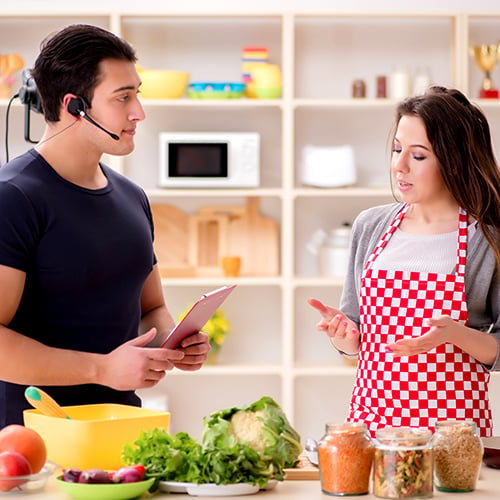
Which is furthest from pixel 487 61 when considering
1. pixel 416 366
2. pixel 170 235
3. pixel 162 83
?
pixel 416 366

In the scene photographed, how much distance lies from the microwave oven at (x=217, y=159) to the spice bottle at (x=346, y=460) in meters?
2.82

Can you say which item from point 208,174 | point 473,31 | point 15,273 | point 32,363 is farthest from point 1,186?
point 473,31

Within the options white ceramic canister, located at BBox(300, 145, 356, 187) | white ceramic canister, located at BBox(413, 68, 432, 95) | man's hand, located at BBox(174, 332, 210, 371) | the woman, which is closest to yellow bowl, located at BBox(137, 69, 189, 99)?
white ceramic canister, located at BBox(300, 145, 356, 187)

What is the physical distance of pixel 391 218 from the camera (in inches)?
90.9

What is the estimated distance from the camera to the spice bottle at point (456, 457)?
1524 mm

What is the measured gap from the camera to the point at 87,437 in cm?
157

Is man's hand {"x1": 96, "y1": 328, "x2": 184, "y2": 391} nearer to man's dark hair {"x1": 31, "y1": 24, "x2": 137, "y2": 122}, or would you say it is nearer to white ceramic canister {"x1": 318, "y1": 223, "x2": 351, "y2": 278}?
man's dark hair {"x1": 31, "y1": 24, "x2": 137, "y2": 122}

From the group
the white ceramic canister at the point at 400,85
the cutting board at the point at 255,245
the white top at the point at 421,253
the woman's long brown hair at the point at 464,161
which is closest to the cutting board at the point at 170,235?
the cutting board at the point at 255,245

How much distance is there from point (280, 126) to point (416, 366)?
2.61 metres

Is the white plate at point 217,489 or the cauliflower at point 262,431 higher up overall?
the cauliflower at point 262,431

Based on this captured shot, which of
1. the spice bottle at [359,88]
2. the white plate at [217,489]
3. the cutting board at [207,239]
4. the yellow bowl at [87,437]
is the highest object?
the spice bottle at [359,88]

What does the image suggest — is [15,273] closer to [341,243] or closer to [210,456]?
[210,456]

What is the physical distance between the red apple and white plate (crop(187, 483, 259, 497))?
28 centimetres

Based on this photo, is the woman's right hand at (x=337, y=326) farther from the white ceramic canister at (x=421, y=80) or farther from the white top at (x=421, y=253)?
the white ceramic canister at (x=421, y=80)
